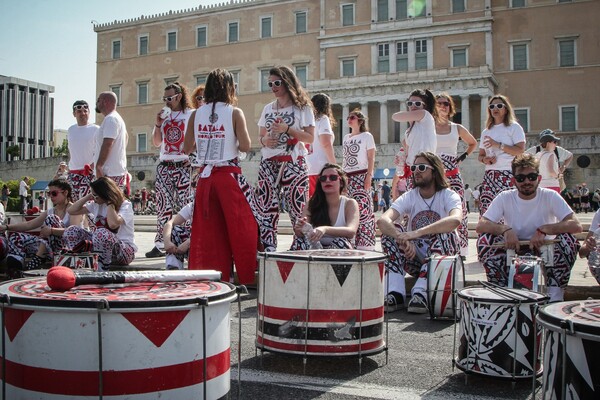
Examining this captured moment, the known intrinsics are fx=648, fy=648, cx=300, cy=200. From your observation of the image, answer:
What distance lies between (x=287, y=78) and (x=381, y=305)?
2943 millimetres

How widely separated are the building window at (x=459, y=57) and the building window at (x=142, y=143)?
27.7 meters

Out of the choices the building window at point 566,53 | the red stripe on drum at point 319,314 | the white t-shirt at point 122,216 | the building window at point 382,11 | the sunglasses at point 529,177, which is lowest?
the red stripe on drum at point 319,314

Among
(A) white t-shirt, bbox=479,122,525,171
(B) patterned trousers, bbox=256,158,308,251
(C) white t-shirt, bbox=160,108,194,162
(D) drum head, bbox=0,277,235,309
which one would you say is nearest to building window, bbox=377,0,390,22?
(A) white t-shirt, bbox=479,122,525,171

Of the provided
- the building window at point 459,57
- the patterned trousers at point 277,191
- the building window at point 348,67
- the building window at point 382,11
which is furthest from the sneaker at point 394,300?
the building window at point 382,11

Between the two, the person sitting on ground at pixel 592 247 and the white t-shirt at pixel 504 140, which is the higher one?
the white t-shirt at pixel 504 140

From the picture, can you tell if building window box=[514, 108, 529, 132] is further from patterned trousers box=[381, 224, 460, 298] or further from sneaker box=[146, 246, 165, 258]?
patterned trousers box=[381, 224, 460, 298]

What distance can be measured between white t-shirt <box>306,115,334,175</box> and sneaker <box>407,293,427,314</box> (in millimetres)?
2599

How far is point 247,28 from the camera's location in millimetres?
54906

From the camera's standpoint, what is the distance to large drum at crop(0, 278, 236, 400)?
6.88 ft

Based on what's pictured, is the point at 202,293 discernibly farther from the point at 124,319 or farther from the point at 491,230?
the point at 491,230

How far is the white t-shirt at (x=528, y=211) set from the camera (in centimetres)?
505

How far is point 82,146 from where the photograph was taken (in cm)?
824

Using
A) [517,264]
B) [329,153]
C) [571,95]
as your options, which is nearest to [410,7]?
[571,95]

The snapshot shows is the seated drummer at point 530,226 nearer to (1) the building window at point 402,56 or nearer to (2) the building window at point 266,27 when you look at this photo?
(1) the building window at point 402,56
